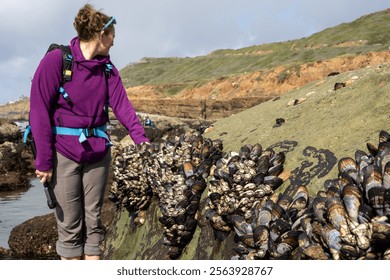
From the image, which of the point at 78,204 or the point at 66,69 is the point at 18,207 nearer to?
the point at 78,204

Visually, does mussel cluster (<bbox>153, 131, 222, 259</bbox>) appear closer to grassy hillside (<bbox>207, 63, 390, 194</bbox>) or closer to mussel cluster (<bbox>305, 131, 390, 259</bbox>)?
grassy hillside (<bbox>207, 63, 390, 194</bbox>)

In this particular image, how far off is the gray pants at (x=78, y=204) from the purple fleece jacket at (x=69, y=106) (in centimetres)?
10

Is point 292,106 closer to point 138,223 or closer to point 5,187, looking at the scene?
point 138,223

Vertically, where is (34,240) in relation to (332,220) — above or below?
below

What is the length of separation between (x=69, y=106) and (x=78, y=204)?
87cm

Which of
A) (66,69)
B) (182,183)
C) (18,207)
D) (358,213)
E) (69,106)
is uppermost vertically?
(66,69)

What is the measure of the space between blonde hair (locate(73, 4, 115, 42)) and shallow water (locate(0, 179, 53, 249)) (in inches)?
302

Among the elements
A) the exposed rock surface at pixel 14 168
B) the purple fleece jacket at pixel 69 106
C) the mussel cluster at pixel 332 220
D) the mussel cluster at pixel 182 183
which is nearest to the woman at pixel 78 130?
the purple fleece jacket at pixel 69 106

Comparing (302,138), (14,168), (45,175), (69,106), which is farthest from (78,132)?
(14,168)

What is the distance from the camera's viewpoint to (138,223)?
6258 millimetres

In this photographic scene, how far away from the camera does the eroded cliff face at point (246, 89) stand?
46281 millimetres

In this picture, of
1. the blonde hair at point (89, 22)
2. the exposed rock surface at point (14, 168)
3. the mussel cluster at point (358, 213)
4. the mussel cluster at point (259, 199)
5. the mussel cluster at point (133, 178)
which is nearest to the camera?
the mussel cluster at point (358, 213)

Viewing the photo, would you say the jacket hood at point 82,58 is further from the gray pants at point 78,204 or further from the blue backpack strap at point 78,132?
the gray pants at point 78,204

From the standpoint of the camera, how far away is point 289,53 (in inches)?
2916
